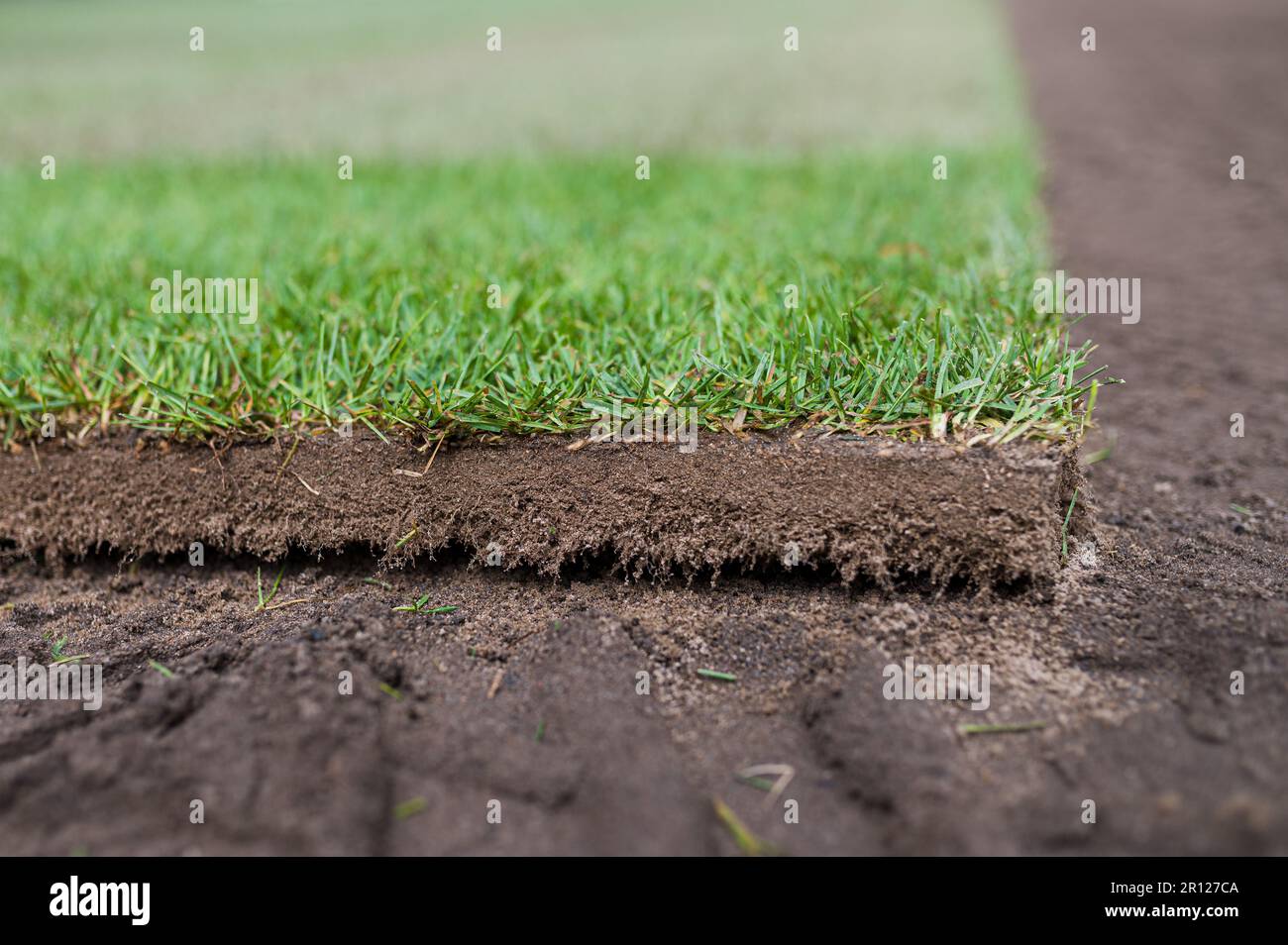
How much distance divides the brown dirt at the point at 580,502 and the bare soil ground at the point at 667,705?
73 mm

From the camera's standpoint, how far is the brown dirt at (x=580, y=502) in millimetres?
2047

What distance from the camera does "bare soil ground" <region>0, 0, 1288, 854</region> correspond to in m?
1.54

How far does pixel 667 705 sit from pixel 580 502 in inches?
22.4

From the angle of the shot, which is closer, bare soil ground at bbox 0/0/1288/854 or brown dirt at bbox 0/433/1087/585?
bare soil ground at bbox 0/0/1288/854

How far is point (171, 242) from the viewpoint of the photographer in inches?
150

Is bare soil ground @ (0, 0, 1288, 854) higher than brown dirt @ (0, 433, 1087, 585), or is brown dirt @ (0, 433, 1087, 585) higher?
brown dirt @ (0, 433, 1087, 585)

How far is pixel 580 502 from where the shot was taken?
2211 millimetres

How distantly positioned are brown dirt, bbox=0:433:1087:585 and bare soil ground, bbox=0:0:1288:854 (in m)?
0.07

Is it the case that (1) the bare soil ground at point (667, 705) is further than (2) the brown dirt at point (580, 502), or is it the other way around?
(2) the brown dirt at point (580, 502)

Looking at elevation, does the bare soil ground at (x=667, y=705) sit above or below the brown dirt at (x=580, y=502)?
below

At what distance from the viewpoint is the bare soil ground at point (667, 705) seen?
1.54 m

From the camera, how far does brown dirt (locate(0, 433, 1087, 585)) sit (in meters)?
2.05

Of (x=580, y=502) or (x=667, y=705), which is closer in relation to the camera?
(x=667, y=705)
